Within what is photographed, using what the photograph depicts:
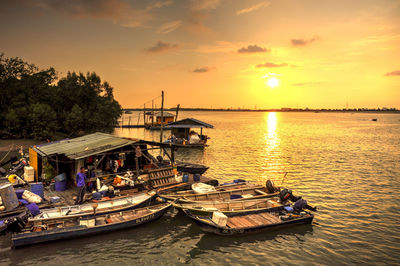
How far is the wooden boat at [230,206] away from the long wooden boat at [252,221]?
0.76 ft

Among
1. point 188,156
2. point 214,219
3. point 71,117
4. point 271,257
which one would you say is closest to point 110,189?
point 214,219

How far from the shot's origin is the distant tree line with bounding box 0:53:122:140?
4191cm

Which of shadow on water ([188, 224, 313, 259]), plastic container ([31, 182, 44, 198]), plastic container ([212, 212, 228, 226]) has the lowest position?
shadow on water ([188, 224, 313, 259])

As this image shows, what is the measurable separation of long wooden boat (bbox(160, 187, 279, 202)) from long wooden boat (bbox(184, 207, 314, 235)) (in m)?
1.51

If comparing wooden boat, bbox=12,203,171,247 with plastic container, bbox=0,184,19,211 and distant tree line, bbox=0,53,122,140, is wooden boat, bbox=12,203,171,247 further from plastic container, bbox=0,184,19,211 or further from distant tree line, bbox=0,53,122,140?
distant tree line, bbox=0,53,122,140

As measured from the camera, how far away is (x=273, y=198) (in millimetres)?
15688

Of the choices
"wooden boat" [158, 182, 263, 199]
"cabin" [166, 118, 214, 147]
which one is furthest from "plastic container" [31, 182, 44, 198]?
"cabin" [166, 118, 214, 147]

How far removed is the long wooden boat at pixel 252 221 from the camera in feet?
41.0

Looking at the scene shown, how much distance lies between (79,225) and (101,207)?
1.98 m

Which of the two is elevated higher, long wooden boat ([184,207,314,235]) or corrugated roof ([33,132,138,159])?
corrugated roof ([33,132,138,159])

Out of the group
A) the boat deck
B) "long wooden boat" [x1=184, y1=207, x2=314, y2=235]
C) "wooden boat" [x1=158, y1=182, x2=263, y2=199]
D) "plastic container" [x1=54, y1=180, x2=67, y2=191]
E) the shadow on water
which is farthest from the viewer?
"plastic container" [x1=54, y1=180, x2=67, y2=191]

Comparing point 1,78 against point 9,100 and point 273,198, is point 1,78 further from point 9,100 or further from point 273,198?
point 273,198

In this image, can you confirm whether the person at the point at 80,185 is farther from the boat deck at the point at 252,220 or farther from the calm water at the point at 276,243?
the boat deck at the point at 252,220

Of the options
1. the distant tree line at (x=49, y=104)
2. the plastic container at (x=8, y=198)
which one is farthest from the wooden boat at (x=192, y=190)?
the distant tree line at (x=49, y=104)
